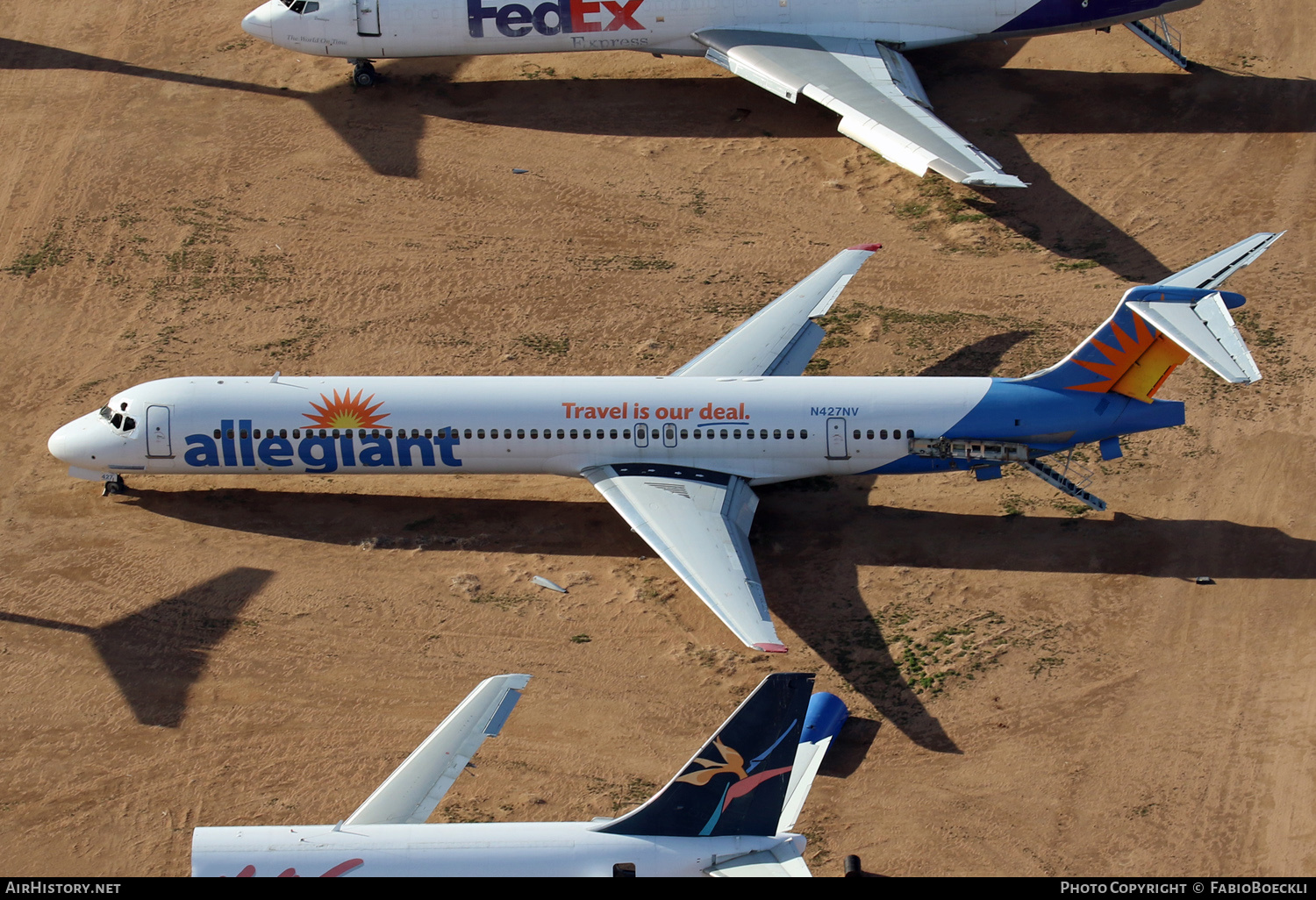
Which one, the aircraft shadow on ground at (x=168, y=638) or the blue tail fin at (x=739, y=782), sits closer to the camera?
the blue tail fin at (x=739, y=782)

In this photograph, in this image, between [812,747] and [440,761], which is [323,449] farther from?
[812,747]

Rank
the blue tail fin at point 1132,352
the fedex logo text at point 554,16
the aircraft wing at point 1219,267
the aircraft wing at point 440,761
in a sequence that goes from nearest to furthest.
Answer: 1. the aircraft wing at point 440,761
2. the blue tail fin at point 1132,352
3. the aircraft wing at point 1219,267
4. the fedex logo text at point 554,16

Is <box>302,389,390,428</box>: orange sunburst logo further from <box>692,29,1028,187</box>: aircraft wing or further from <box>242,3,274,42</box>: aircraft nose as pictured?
<box>242,3,274,42</box>: aircraft nose

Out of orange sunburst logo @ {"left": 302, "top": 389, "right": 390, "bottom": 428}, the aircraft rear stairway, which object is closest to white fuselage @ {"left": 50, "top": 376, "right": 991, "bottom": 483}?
orange sunburst logo @ {"left": 302, "top": 389, "right": 390, "bottom": 428}

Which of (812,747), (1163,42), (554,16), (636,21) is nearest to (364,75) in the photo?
(554,16)

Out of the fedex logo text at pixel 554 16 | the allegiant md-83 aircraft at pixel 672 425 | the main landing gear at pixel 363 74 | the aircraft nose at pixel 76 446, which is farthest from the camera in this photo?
the main landing gear at pixel 363 74

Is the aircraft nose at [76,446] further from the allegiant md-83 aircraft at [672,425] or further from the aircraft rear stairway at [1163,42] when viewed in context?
the aircraft rear stairway at [1163,42]

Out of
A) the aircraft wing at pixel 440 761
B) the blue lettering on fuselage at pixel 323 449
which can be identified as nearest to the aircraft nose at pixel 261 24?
the blue lettering on fuselage at pixel 323 449
